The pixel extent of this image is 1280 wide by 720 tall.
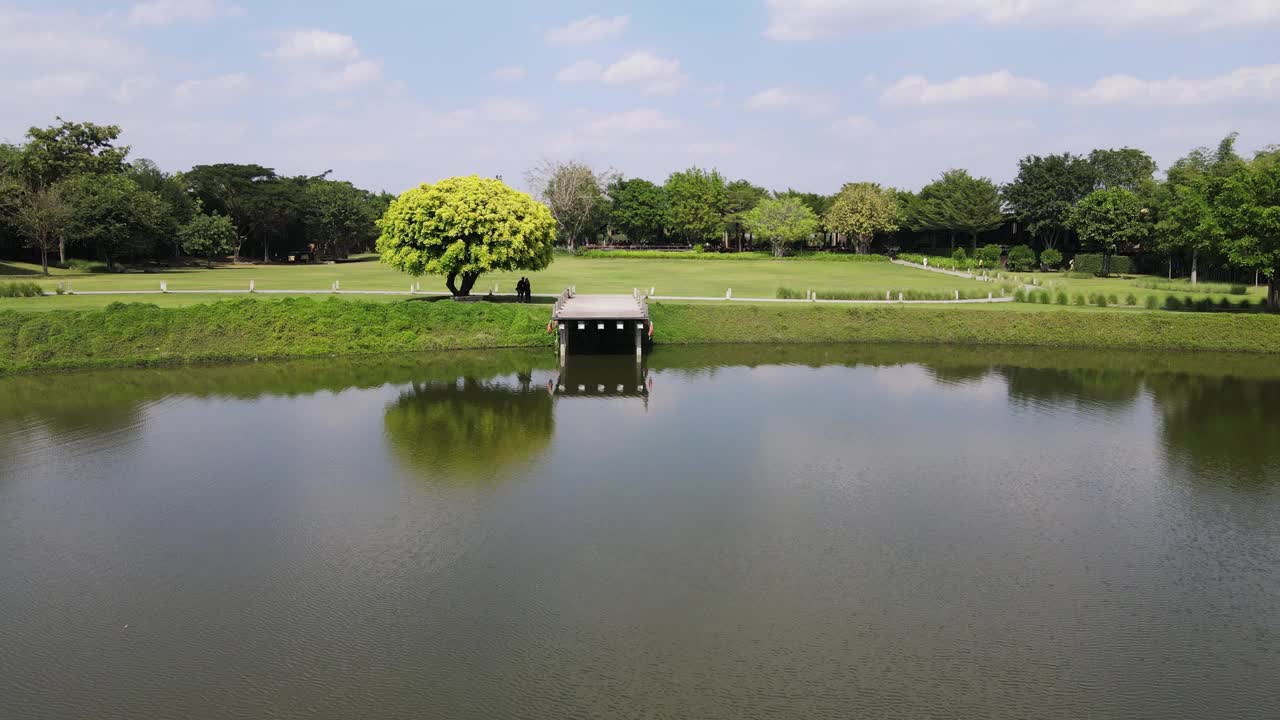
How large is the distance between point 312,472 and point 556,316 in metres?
20.1

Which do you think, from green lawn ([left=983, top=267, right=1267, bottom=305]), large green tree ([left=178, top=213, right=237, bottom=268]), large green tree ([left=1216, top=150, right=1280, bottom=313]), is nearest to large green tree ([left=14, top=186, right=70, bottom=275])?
large green tree ([left=178, top=213, right=237, bottom=268])

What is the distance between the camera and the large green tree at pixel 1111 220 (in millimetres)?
84250

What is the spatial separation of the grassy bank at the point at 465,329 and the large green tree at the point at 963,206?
47.7 metres

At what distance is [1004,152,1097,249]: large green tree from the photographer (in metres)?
95.2

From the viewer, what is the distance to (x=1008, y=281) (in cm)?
7231

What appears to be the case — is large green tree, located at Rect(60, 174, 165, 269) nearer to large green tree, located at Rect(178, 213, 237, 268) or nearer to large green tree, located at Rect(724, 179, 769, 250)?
large green tree, located at Rect(178, 213, 237, 268)

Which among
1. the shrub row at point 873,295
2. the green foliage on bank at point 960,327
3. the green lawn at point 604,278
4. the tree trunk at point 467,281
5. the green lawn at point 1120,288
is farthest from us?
the green lawn at point 604,278

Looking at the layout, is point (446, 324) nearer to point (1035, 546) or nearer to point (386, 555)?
point (386, 555)

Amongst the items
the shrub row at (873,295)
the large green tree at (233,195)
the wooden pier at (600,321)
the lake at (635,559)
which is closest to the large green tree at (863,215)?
the shrub row at (873,295)

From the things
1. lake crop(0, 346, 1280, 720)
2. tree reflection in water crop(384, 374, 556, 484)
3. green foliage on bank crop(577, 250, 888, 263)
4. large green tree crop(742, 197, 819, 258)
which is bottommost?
lake crop(0, 346, 1280, 720)

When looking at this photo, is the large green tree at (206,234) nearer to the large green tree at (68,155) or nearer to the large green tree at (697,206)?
the large green tree at (68,155)

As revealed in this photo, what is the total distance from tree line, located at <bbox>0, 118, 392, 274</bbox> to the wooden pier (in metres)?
52.6

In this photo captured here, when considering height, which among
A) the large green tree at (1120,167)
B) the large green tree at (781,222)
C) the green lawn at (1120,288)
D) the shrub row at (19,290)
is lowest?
the shrub row at (19,290)

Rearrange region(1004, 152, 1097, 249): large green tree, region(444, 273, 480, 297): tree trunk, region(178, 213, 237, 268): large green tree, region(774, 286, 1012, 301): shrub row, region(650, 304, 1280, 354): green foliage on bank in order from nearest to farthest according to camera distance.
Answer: region(650, 304, 1280, 354): green foliage on bank, region(444, 273, 480, 297): tree trunk, region(774, 286, 1012, 301): shrub row, region(178, 213, 237, 268): large green tree, region(1004, 152, 1097, 249): large green tree
